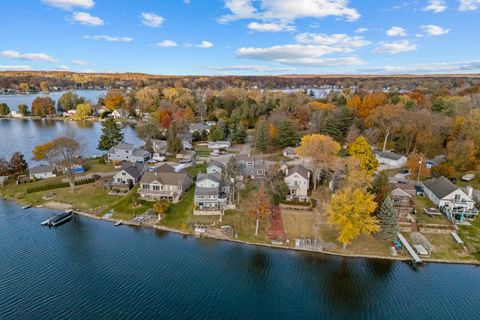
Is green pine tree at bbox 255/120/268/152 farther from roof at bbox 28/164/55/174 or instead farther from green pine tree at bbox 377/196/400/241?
roof at bbox 28/164/55/174

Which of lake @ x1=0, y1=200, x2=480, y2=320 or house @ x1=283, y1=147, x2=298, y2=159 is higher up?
house @ x1=283, y1=147, x2=298, y2=159

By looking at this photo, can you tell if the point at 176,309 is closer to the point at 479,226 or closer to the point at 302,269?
the point at 302,269

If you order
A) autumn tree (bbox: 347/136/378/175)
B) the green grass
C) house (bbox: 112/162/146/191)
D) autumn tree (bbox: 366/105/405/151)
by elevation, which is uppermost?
autumn tree (bbox: 366/105/405/151)

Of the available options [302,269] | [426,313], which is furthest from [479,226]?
[302,269]

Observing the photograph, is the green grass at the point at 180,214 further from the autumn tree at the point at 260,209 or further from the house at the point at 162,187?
the autumn tree at the point at 260,209

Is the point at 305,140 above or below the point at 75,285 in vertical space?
above

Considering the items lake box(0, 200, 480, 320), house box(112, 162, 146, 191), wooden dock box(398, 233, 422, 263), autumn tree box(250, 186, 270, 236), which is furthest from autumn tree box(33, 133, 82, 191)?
wooden dock box(398, 233, 422, 263)
